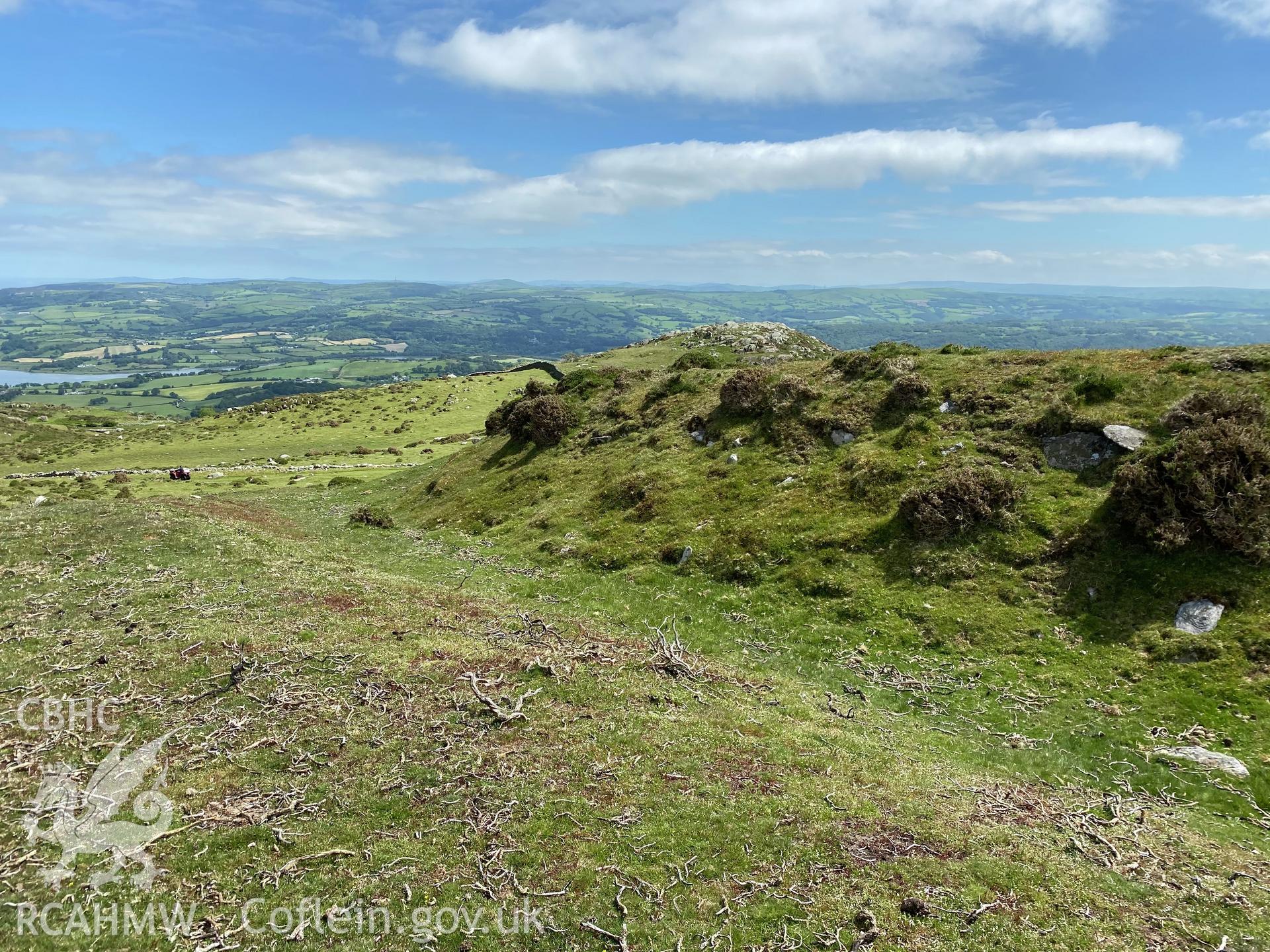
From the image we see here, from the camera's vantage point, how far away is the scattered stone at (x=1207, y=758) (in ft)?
48.1

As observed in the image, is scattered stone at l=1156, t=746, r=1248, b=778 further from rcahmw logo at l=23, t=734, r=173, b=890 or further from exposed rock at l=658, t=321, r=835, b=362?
exposed rock at l=658, t=321, r=835, b=362

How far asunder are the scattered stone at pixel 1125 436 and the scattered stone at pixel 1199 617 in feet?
26.9

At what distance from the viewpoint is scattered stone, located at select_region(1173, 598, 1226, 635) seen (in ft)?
60.0

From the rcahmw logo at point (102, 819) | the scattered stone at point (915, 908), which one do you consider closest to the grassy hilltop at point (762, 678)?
the scattered stone at point (915, 908)

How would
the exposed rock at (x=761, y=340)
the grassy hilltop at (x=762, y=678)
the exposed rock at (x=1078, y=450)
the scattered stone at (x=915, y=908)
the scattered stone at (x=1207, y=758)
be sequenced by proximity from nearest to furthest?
the scattered stone at (x=915, y=908) → the grassy hilltop at (x=762, y=678) → the scattered stone at (x=1207, y=758) → the exposed rock at (x=1078, y=450) → the exposed rock at (x=761, y=340)

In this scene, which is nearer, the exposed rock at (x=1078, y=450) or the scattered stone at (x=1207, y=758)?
the scattered stone at (x=1207, y=758)

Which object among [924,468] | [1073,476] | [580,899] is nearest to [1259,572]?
[1073,476]

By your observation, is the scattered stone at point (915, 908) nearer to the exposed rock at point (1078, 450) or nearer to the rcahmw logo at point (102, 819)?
the rcahmw logo at point (102, 819)

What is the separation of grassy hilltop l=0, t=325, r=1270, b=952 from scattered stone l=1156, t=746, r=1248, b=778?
22cm

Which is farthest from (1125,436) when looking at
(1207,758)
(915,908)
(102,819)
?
(102,819)

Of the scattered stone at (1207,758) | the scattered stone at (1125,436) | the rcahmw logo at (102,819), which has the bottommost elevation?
the rcahmw logo at (102,819)

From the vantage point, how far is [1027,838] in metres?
13.1

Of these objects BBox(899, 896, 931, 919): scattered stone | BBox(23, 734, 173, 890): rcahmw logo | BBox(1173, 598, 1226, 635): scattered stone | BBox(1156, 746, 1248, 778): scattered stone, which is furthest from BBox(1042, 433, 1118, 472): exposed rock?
BBox(23, 734, 173, 890): rcahmw logo

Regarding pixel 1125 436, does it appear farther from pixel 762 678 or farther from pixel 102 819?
pixel 102 819
